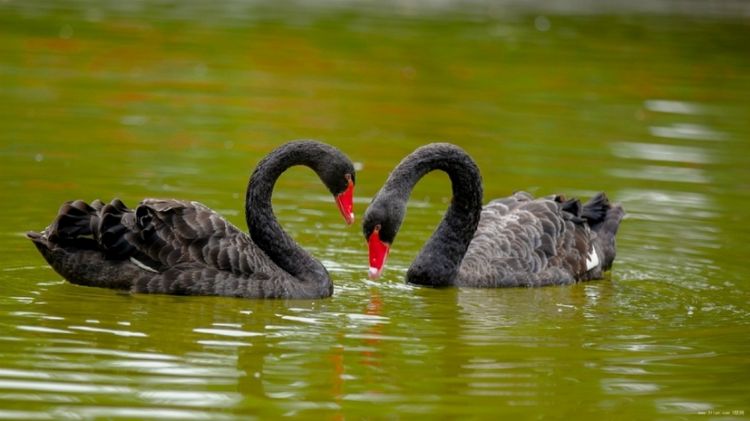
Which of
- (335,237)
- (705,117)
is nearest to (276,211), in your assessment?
(335,237)

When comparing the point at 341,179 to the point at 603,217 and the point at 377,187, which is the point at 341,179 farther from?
the point at 377,187

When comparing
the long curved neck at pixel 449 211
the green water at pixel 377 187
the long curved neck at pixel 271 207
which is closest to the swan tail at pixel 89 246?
the green water at pixel 377 187

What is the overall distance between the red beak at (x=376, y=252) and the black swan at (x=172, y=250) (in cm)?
28

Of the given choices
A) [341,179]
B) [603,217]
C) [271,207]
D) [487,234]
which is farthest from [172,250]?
[603,217]

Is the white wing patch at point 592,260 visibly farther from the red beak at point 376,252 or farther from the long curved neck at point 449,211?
the red beak at point 376,252

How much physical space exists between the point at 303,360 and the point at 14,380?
1.31 metres

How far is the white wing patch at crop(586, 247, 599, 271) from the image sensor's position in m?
9.48

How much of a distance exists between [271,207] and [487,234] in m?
1.77

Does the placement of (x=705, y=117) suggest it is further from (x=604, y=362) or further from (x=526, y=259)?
(x=604, y=362)

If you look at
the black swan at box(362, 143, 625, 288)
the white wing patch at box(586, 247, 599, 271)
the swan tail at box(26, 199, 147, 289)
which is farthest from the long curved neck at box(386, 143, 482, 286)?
the swan tail at box(26, 199, 147, 289)

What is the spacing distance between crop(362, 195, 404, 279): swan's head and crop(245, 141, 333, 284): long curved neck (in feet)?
0.97

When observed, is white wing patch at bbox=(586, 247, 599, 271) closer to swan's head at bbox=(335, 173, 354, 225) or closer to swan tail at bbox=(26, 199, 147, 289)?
swan's head at bbox=(335, 173, 354, 225)

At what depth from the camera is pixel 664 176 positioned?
1252cm

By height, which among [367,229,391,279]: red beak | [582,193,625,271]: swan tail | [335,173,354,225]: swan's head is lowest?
[367,229,391,279]: red beak
